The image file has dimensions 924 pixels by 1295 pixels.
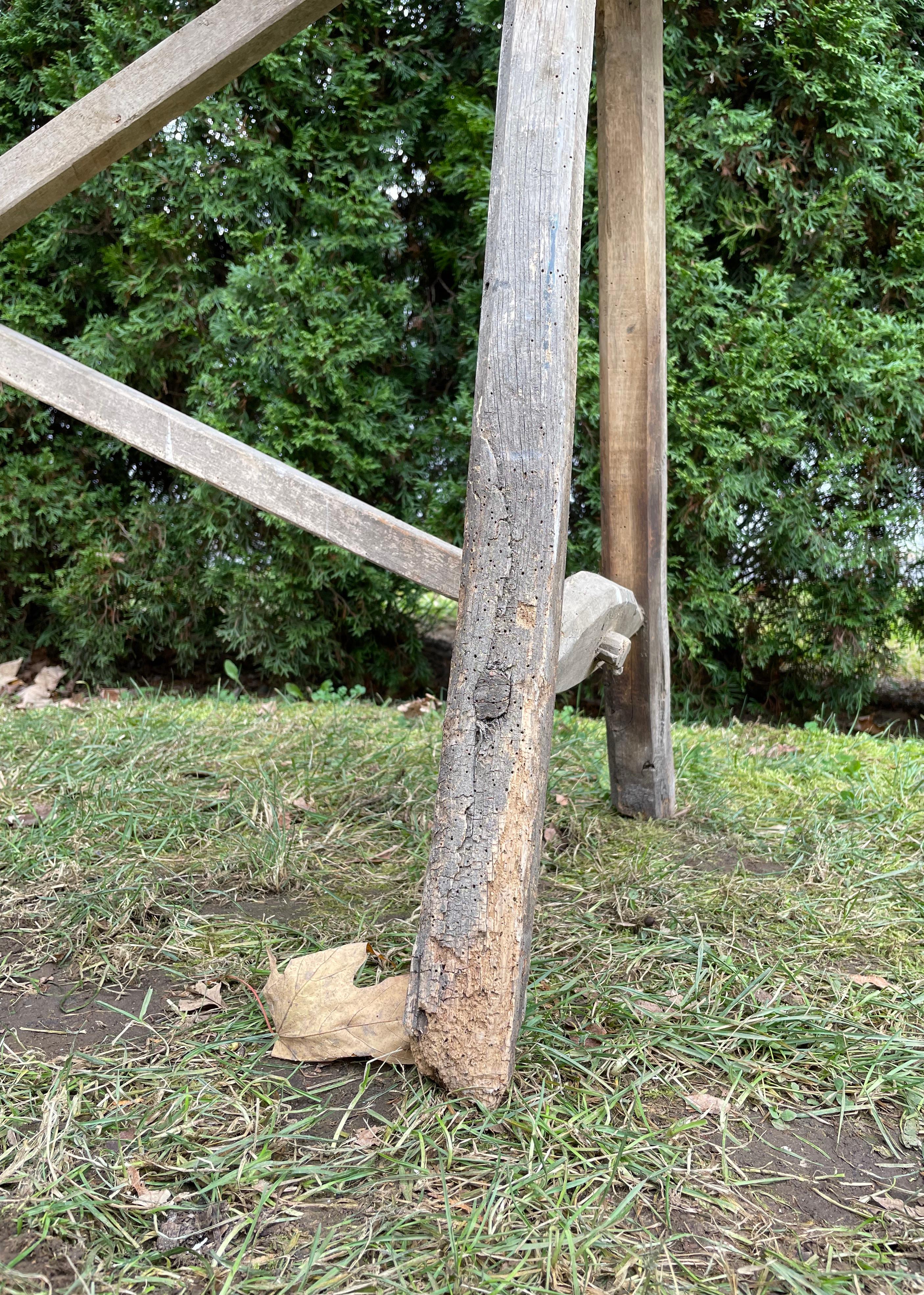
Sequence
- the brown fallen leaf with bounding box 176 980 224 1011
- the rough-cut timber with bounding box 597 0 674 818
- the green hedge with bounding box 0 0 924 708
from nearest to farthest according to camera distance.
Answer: the brown fallen leaf with bounding box 176 980 224 1011 → the rough-cut timber with bounding box 597 0 674 818 → the green hedge with bounding box 0 0 924 708

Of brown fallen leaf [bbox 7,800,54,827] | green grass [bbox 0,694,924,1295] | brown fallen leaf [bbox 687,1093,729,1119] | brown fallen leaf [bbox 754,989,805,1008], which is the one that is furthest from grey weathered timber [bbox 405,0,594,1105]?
brown fallen leaf [bbox 7,800,54,827]

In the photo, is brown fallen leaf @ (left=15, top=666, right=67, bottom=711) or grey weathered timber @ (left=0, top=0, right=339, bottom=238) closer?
grey weathered timber @ (left=0, top=0, right=339, bottom=238)

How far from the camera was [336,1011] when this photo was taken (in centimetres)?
155

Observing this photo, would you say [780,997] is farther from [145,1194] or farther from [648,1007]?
[145,1194]

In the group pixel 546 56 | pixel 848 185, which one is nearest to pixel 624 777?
pixel 546 56

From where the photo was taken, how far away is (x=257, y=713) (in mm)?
3746

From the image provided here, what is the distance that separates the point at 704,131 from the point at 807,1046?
142 inches

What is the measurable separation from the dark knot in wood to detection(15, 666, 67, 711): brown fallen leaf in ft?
10.4

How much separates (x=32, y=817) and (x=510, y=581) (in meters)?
1.69

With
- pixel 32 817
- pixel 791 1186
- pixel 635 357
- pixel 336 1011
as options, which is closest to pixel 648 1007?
pixel 791 1186

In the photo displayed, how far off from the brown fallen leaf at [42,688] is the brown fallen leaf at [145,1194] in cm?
313

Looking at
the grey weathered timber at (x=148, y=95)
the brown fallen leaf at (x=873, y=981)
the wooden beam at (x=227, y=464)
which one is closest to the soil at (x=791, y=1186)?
the brown fallen leaf at (x=873, y=981)

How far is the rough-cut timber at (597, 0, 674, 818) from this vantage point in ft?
7.68

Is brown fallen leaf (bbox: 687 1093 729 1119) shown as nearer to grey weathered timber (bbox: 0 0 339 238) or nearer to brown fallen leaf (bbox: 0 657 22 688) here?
grey weathered timber (bbox: 0 0 339 238)
